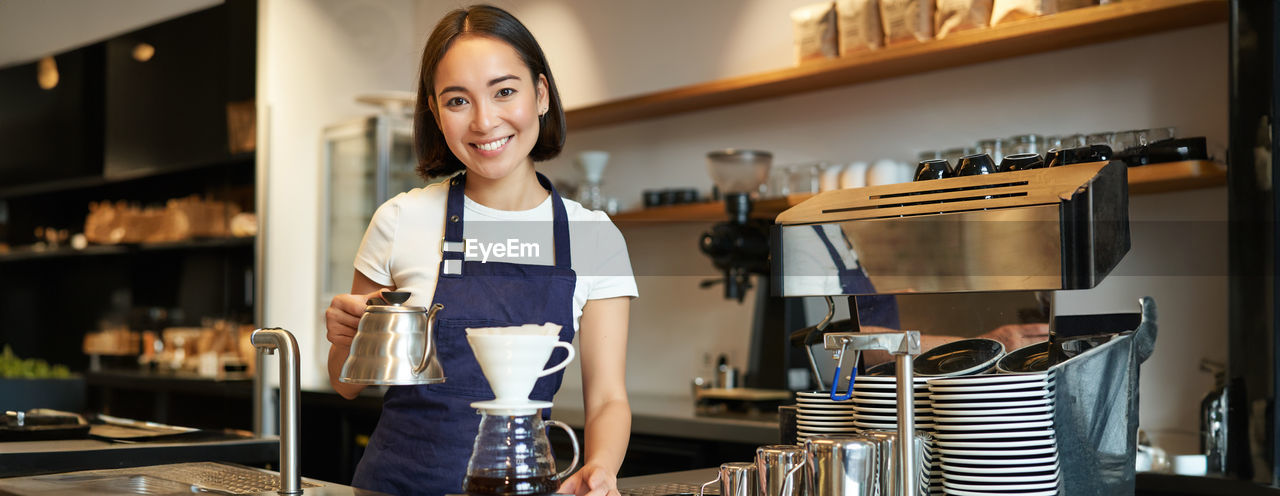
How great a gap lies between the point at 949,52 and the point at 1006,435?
195 cm

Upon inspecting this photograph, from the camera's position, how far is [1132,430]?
1.45m

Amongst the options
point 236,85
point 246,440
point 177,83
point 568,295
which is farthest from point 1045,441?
point 177,83

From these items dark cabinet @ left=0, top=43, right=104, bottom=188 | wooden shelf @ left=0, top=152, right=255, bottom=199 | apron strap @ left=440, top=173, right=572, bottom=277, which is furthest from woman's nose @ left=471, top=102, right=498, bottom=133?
dark cabinet @ left=0, top=43, right=104, bottom=188

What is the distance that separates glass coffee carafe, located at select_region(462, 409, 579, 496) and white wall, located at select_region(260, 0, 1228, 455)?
1.38 meters

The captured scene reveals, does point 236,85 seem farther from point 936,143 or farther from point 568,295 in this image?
point 568,295

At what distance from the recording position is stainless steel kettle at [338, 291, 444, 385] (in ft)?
3.91

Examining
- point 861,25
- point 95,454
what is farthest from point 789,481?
point 861,25

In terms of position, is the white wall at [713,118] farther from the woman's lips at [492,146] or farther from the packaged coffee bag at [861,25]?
the woman's lips at [492,146]

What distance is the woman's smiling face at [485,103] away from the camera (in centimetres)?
149

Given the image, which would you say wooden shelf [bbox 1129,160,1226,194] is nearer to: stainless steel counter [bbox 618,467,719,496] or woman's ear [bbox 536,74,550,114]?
stainless steel counter [bbox 618,467,719,496]

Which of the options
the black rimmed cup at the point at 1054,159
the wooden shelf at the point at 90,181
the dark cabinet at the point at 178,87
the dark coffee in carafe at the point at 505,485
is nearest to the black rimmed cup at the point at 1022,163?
the black rimmed cup at the point at 1054,159

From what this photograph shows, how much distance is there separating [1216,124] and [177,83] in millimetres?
4582

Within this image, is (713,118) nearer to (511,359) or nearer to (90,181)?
(511,359)

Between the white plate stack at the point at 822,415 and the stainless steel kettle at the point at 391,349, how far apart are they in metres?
0.56
